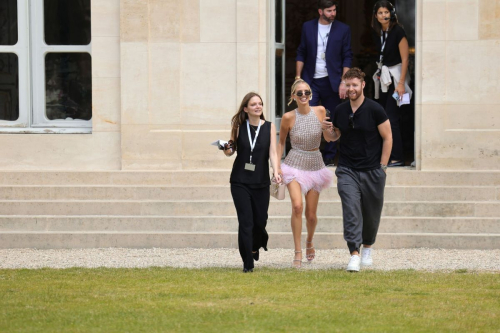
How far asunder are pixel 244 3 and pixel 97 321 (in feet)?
24.1

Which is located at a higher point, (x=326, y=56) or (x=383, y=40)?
(x=383, y=40)

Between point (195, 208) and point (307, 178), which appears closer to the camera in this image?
point (307, 178)

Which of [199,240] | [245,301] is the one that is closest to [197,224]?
[199,240]

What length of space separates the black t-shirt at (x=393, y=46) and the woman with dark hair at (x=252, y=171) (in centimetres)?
422

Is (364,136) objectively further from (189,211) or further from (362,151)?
(189,211)

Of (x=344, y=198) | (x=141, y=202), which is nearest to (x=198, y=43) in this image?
(x=141, y=202)

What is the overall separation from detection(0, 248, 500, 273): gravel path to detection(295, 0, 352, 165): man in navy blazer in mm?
2941

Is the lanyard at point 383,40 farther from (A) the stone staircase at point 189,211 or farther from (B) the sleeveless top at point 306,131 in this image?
(B) the sleeveless top at point 306,131

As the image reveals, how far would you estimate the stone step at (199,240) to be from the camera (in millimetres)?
11922

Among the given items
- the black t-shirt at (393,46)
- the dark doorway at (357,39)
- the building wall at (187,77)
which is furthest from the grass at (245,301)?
the dark doorway at (357,39)

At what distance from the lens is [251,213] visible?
10258 mm

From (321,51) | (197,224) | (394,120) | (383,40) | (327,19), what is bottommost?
(197,224)

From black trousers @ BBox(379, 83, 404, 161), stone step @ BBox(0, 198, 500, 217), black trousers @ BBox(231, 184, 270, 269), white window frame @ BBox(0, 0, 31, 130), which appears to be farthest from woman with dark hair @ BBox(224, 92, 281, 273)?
white window frame @ BBox(0, 0, 31, 130)

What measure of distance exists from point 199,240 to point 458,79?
4289 millimetres
